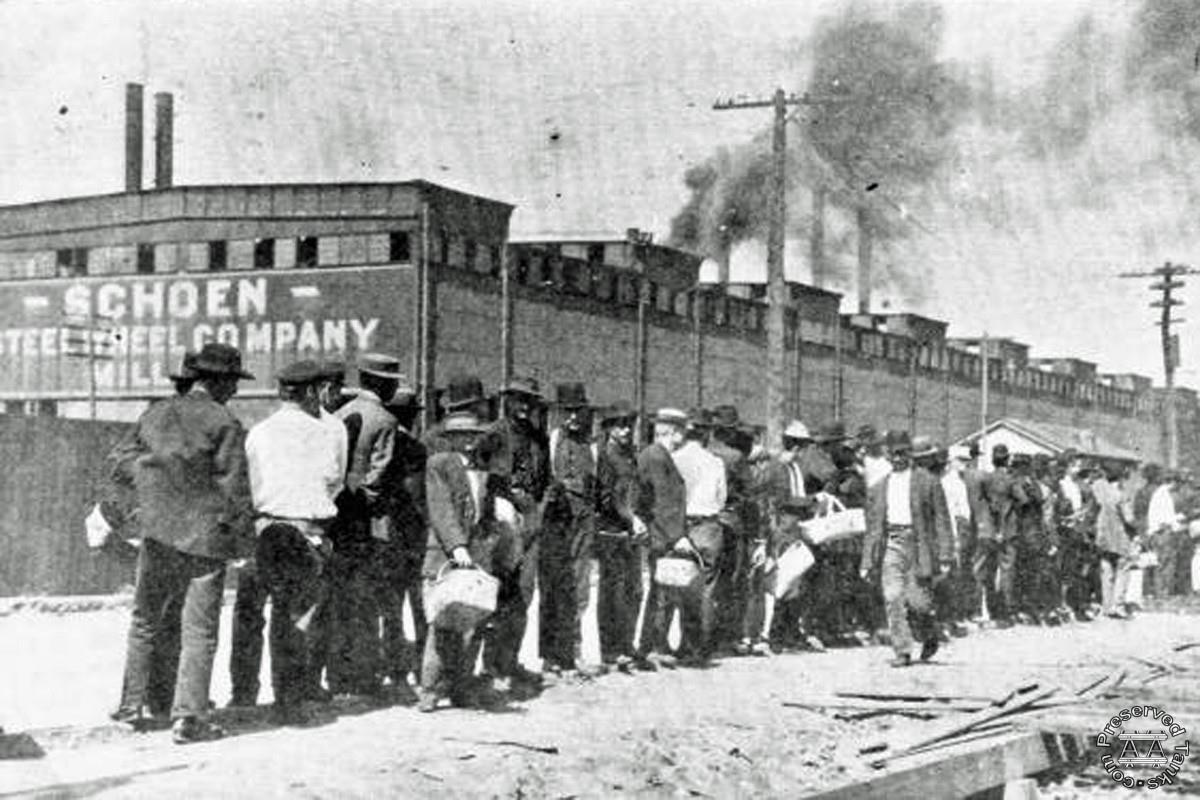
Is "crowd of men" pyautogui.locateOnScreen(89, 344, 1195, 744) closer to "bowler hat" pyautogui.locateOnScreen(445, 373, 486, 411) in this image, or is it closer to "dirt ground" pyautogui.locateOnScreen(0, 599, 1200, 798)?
"bowler hat" pyautogui.locateOnScreen(445, 373, 486, 411)

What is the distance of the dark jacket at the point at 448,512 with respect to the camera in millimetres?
8633

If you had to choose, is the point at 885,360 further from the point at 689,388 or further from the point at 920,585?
the point at 920,585

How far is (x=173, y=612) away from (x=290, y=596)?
0.64 m

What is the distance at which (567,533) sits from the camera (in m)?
10.5

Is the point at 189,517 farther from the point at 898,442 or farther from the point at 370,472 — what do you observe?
the point at 898,442

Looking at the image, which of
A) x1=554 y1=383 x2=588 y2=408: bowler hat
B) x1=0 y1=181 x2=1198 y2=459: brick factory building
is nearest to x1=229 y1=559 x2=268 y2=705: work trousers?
x1=554 y1=383 x2=588 y2=408: bowler hat

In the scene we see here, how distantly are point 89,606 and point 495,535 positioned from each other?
1027 cm

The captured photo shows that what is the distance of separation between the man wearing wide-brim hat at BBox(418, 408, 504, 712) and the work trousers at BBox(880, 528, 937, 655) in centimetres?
421

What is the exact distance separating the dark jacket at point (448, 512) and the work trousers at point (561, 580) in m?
1.42

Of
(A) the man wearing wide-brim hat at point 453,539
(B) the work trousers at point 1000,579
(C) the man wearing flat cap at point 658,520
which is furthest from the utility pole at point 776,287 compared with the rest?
Result: (A) the man wearing wide-brim hat at point 453,539

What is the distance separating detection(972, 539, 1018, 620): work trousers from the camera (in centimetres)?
1662

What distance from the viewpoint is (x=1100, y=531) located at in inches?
734

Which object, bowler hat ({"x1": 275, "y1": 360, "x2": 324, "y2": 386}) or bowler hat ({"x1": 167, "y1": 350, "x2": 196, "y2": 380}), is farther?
bowler hat ({"x1": 275, "y1": 360, "x2": 324, "y2": 386})
